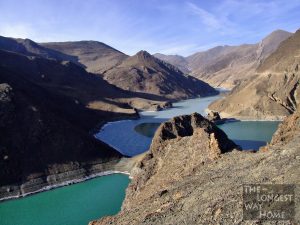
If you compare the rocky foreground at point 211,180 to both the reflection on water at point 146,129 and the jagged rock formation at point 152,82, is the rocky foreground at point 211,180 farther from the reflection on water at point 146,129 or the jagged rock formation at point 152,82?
Answer: the jagged rock formation at point 152,82

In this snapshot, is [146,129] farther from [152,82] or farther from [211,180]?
[152,82]

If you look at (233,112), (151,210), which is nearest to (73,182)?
(151,210)

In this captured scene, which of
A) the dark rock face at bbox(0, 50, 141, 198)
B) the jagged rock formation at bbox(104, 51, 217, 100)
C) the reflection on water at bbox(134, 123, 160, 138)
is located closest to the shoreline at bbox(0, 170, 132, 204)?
the dark rock face at bbox(0, 50, 141, 198)

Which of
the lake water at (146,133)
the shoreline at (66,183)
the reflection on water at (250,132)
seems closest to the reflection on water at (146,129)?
the lake water at (146,133)

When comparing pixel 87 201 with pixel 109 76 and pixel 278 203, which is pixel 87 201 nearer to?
pixel 278 203

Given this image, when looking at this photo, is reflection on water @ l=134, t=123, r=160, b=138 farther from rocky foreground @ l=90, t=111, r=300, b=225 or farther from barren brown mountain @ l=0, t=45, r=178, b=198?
rocky foreground @ l=90, t=111, r=300, b=225
